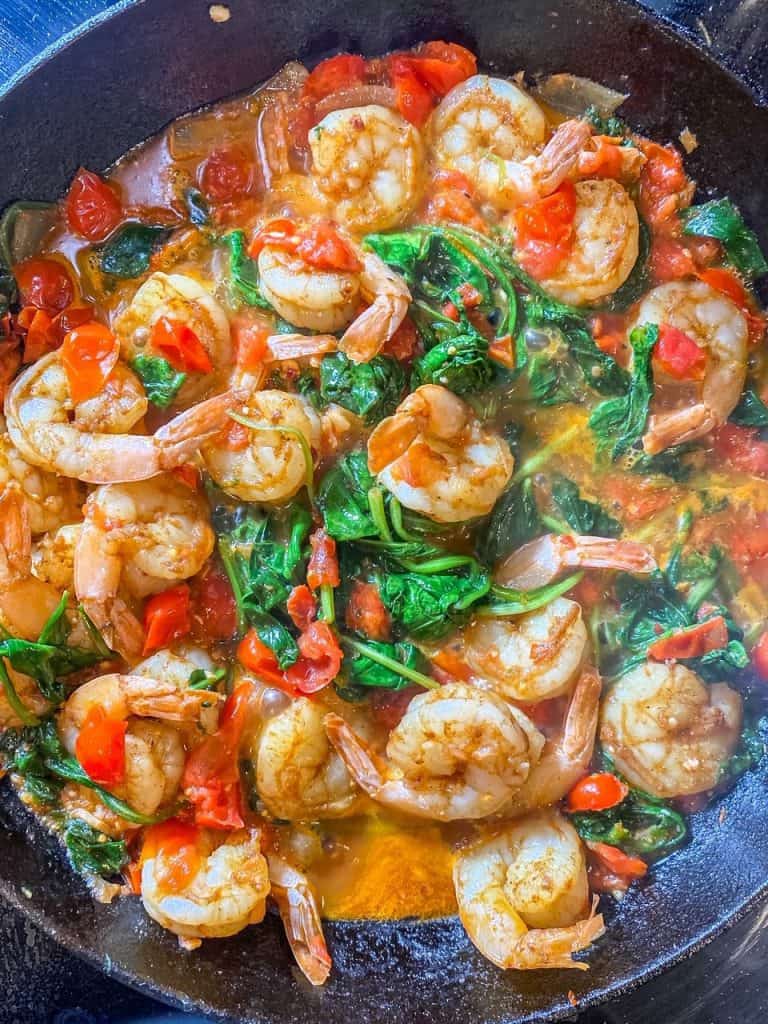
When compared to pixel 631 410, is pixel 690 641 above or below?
below

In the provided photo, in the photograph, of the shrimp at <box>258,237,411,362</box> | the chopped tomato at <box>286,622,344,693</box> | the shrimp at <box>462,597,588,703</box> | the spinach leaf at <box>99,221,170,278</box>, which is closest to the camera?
the shrimp at <box>258,237,411,362</box>

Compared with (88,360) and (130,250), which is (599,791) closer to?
(88,360)

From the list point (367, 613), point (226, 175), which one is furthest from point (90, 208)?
point (367, 613)

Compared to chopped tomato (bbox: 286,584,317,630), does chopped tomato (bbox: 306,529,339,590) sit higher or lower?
higher

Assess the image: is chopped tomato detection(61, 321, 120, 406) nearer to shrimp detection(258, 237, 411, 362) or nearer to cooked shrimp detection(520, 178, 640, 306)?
shrimp detection(258, 237, 411, 362)

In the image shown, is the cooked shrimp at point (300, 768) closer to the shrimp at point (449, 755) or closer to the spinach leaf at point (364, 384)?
the shrimp at point (449, 755)

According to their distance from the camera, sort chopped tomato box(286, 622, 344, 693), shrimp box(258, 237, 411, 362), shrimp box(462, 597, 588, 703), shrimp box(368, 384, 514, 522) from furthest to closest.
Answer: chopped tomato box(286, 622, 344, 693) < shrimp box(462, 597, 588, 703) < shrimp box(258, 237, 411, 362) < shrimp box(368, 384, 514, 522)

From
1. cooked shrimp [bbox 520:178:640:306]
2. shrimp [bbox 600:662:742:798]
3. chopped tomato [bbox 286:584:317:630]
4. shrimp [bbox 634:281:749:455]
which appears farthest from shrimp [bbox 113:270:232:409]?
shrimp [bbox 600:662:742:798]

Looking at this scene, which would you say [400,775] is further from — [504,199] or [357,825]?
[504,199]
